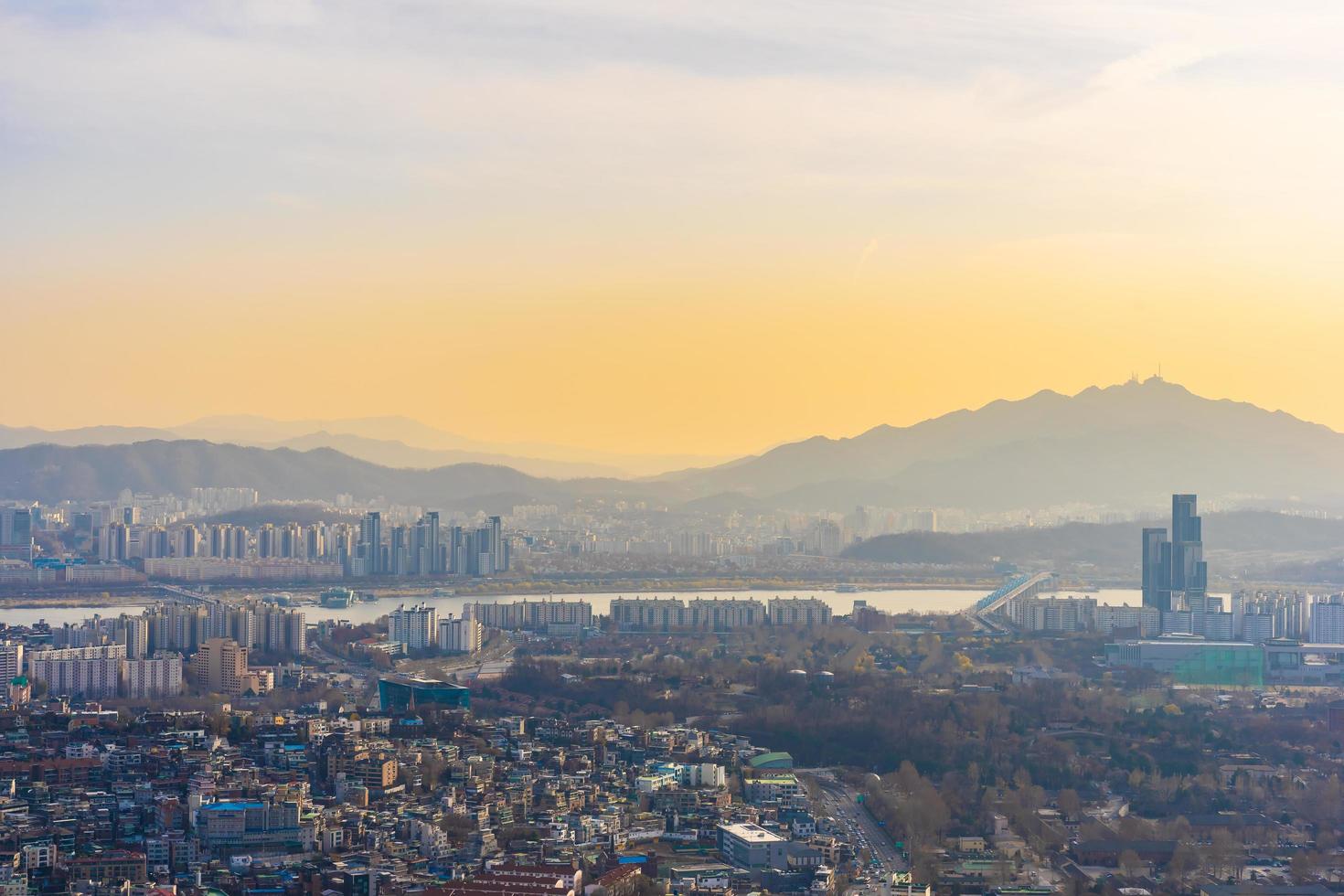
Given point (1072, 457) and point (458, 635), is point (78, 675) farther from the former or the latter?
point (1072, 457)

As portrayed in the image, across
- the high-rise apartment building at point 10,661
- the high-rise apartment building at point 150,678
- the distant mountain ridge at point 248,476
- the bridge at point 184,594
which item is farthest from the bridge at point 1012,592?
the distant mountain ridge at point 248,476

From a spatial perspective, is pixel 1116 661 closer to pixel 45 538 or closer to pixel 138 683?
pixel 138 683

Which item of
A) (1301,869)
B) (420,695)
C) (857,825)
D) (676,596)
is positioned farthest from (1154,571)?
(1301,869)

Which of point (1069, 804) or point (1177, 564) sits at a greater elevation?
point (1177, 564)

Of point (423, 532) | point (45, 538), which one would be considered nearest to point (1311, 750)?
point (423, 532)

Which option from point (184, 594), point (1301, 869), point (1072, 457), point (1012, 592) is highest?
point (1072, 457)
